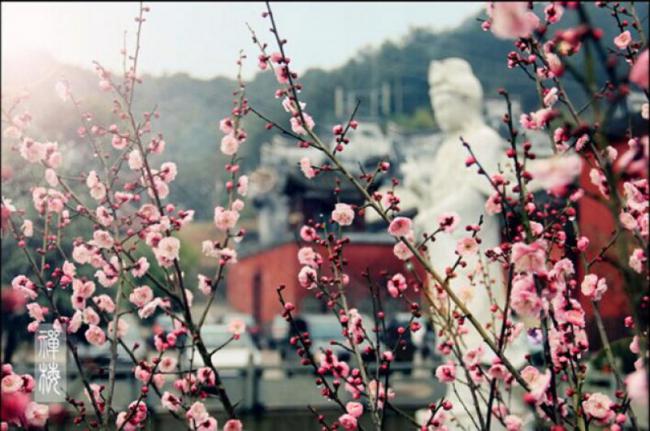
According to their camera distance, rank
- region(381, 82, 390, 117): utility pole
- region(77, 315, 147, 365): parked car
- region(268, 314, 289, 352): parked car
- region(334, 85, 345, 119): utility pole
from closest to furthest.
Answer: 1. region(77, 315, 147, 365): parked car
2. region(268, 314, 289, 352): parked car
3. region(334, 85, 345, 119): utility pole
4. region(381, 82, 390, 117): utility pole

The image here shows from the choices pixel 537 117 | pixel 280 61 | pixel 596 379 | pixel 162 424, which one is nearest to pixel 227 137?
pixel 280 61

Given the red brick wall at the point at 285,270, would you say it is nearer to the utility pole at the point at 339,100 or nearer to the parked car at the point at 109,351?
the parked car at the point at 109,351

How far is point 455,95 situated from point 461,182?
31.1 inches

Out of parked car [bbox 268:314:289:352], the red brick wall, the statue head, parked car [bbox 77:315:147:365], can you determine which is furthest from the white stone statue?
parked car [bbox 268:314:289:352]

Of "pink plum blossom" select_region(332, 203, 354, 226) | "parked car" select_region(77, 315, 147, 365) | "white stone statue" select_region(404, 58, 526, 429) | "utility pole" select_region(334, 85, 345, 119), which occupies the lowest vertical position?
"parked car" select_region(77, 315, 147, 365)

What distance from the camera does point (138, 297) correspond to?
347 cm

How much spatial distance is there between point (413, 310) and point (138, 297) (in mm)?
1380

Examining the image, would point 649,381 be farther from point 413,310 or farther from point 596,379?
point 596,379

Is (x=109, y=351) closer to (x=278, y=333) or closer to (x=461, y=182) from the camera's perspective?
(x=461, y=182)

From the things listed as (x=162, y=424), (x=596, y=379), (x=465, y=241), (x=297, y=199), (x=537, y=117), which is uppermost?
(x=297, y=199)

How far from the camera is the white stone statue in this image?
21.1 feet

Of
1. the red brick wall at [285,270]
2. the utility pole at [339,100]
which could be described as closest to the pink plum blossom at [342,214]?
the red brick wall at [285,270]

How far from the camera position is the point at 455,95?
22.7 feet

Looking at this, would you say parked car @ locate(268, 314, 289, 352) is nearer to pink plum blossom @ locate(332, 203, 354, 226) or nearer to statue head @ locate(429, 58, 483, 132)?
statue head @ locate(429, 58, 483, 132)
